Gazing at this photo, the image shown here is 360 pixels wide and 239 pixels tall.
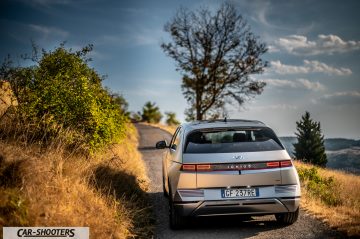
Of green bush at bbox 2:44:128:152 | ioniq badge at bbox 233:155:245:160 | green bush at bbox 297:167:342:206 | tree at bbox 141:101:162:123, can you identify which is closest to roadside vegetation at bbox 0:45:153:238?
green bush at bbox 2:44:128:152

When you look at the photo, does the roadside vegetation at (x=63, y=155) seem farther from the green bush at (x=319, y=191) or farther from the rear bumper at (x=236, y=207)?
the green bush at (x=319, y=191)

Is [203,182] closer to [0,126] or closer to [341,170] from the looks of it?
[0,126]

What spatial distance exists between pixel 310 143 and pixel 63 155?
6697 centimetres

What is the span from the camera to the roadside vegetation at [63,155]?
496 centimetres

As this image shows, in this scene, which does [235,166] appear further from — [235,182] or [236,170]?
[235,182]

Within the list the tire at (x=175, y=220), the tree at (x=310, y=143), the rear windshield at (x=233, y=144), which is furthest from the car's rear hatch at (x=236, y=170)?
the tree at (x=310, y=143)

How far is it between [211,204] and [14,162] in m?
2.96

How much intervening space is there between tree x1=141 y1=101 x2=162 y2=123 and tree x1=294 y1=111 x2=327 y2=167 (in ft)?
89.3

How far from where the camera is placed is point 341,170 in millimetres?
Result: 26781

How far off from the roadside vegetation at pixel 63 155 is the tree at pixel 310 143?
61151mm

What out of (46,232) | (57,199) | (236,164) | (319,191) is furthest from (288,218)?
(319,191)

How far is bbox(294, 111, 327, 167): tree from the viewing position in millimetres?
67062

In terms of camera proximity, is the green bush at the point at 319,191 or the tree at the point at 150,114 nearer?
the green bush at the point at 319,191

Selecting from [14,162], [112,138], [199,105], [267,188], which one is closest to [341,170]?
[199,105]
